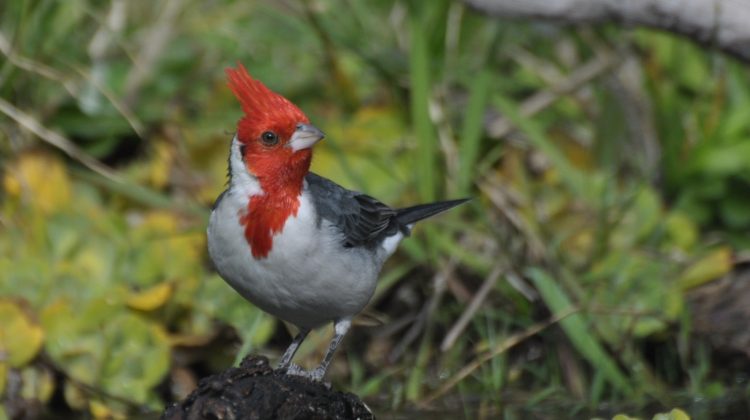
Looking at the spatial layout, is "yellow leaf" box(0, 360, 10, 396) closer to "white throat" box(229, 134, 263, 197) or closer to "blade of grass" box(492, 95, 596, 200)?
"white throat" box(229, 134, 263, 197)

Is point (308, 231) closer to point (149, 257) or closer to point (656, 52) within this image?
point (149, 257)

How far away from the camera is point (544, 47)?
641 cm

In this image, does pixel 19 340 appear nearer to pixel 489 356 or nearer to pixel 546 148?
pixel 489 356

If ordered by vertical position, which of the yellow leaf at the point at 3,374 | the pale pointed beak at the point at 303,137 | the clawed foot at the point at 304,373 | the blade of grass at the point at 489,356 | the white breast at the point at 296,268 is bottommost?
the blade of grass at the point at 489,356

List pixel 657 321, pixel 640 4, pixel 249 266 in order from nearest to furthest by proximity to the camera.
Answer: pixel 249 266, pixel 640 4, pixel 657 321

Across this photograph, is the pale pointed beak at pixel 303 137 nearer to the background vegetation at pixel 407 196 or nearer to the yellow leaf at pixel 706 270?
the background vegetation at pixel 407 196

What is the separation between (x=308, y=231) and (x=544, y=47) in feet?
10.7

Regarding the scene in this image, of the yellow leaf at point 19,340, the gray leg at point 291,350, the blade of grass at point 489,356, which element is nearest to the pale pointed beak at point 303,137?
the gray leg at point 291,350

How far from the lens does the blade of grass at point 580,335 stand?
4.39 metres

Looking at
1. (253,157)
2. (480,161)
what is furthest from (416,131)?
(253,157)

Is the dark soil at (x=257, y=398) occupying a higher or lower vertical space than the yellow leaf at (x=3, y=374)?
higher

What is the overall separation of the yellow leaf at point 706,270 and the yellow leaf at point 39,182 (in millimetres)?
2690

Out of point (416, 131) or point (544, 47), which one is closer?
point (416, 131)

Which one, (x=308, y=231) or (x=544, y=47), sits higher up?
(x=544, y=47)
